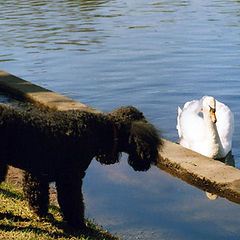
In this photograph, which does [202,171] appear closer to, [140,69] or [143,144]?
[143,144]

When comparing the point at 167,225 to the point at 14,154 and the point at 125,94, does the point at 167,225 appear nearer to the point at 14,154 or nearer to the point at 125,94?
the point at 14,154

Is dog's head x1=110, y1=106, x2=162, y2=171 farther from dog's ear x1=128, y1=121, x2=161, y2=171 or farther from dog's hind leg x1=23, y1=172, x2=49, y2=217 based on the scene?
dog's hind leg x1=23, y1=172, x2=49, y2=217

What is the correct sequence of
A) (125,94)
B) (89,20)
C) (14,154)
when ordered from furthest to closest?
(89,20) < (125,94) < (14,154)

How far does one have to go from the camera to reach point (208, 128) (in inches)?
358

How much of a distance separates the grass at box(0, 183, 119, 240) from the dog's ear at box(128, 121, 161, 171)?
778mm

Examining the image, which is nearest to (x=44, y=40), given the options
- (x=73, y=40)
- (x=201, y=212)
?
(x=73, y=40)

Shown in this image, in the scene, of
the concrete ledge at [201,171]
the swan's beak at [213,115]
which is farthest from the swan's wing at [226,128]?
the concrete ledge at [201,171]

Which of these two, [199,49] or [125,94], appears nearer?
[125,94]

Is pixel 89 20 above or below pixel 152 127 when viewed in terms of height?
below

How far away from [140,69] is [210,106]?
553 centimetres

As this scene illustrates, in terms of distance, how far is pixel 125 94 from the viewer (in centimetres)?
1234

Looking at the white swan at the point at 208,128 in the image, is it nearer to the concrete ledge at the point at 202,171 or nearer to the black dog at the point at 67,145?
the concrete ledge at the point at 202,171

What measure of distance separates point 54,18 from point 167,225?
66.2ft

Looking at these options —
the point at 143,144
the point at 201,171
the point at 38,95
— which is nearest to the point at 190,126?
the point at 38,95
